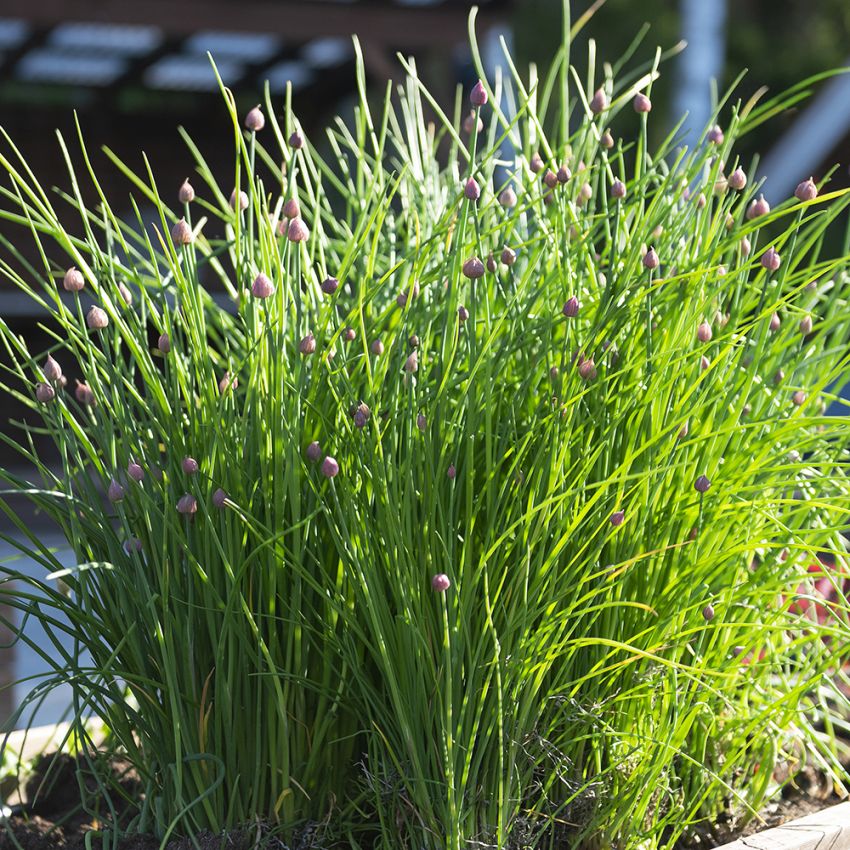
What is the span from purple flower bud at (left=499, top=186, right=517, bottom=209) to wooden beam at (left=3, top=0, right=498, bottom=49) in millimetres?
6644

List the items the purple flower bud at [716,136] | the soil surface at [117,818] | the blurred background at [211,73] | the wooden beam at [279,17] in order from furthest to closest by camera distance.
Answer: the blurred background at [211,73]
the wooden beam at [279,17]
the purple flower bud at [716,136]
the soil surface at [117,818]

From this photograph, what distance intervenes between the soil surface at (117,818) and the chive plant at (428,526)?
1.3 inches

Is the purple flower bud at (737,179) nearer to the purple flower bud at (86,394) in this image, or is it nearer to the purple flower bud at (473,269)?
the purple flower bud at (473,269)

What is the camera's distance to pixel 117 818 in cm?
141

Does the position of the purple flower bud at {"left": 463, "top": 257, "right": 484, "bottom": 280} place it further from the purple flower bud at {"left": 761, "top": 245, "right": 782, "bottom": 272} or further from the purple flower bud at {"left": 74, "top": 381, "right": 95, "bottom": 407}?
the purple flower bud at {"left": 74, "top": 381, "right": 95, "bottom": 407}

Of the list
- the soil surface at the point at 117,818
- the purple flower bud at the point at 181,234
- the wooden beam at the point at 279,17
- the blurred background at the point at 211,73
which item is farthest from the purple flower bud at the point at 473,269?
the wooden beam at the point at 279,17

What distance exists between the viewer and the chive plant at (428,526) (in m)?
1.22

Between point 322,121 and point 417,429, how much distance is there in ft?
35.1

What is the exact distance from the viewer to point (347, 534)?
119 centimetres

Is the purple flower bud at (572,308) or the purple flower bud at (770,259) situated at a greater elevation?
the purple flower bud at (770,259)

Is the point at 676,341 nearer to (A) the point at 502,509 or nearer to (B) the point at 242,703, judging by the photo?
(A) the point at 502,509

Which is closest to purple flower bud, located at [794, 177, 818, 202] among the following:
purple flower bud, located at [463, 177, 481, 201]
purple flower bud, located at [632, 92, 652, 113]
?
purple flower bud, located at [632, 92, 652, 113]

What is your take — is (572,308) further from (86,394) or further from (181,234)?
(86,394)

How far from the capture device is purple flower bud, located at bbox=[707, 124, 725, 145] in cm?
153
